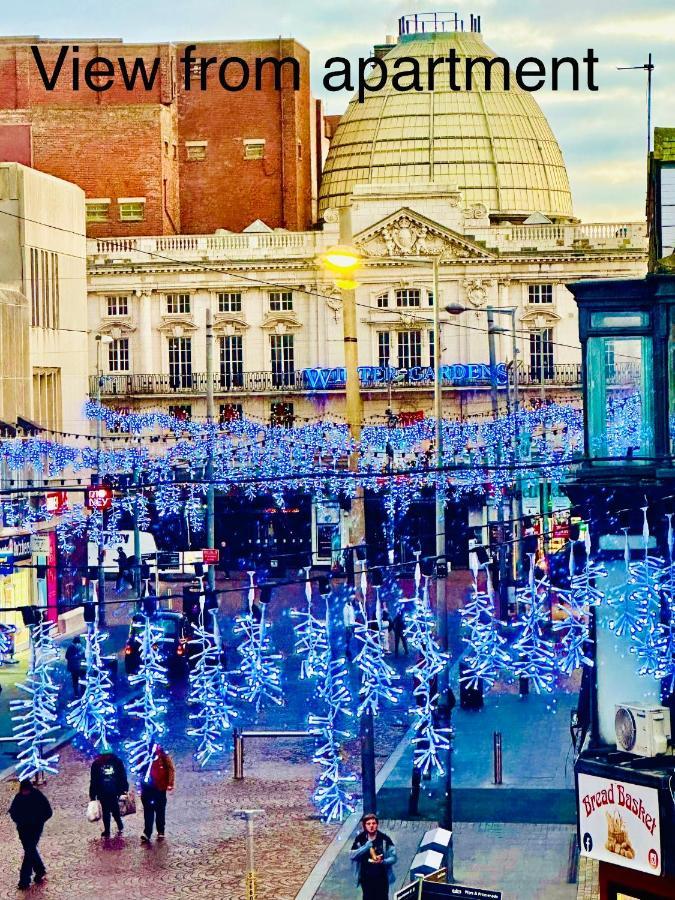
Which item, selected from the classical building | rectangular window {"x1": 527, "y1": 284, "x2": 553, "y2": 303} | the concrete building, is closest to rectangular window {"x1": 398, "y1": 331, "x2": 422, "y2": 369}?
the classical building

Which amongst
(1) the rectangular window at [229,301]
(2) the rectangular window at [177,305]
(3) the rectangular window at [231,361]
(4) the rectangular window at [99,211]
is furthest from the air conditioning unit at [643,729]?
(4) the rectangular window at [99,211]

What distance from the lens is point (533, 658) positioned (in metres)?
30.8

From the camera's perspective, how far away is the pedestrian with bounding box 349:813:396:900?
25.9m

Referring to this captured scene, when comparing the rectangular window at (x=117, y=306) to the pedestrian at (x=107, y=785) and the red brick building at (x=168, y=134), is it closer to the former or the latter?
the red brick building at (x=168, y=134)

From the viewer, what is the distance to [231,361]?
394 ft

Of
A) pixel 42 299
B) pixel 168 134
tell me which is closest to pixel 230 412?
pixel 168 134

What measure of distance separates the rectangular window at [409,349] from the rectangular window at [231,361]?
8186 mm

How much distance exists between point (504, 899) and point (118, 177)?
3831 inches

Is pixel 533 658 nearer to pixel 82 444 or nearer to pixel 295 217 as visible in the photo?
pixel 82 444

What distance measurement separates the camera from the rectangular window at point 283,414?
117000mm

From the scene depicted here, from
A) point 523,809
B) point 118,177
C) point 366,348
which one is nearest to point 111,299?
point 118,177

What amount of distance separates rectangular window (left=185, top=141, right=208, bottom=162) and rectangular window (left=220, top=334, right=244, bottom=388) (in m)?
12.3

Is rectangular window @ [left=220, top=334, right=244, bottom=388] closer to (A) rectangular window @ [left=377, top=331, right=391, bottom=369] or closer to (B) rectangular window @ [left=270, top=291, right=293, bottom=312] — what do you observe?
(B) rectangular window @ [left=270, top=291, right=293, bottom=312]

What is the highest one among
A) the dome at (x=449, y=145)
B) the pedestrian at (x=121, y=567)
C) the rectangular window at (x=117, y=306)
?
the dome at (x=449, y=145)
